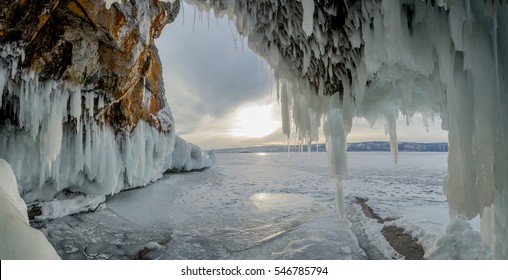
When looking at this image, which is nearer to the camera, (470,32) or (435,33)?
(470,32)

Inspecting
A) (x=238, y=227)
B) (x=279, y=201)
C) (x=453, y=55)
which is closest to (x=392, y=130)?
(x=453, y=55)

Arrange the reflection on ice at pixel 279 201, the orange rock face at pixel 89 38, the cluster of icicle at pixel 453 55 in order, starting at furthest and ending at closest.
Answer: the reflection on ice at pixel 279 201, the orange rock face at pixel 89 38, the cluster of icicle at pixel 453 55

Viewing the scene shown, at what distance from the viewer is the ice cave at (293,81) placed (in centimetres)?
188

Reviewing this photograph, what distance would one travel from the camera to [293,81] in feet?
15.3

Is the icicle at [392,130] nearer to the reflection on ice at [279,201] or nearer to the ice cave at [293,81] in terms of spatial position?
the ice cave at [293,81]

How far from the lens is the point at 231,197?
12141 mm

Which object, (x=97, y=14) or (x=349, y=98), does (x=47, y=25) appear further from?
(x=349, y=98)

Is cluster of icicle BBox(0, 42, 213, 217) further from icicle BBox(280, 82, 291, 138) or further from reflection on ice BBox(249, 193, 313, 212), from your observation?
icicle BBox(280, 82, 291, 138)

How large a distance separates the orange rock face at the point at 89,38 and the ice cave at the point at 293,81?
25mm

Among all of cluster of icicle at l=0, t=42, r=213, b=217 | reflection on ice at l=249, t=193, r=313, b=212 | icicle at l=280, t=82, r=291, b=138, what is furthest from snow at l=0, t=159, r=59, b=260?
reflection on ice at l=249, t=193, r=313, b=212

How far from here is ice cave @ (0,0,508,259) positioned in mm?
1883

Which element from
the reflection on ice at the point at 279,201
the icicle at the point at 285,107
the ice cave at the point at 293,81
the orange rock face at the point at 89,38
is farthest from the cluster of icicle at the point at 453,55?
the reflection on ice at the point at 279,201

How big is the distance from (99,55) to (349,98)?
6093mm
